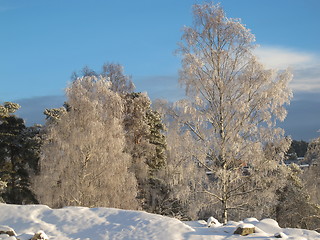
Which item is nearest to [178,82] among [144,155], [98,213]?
[98,213]

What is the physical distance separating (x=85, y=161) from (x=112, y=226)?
29.4 feet

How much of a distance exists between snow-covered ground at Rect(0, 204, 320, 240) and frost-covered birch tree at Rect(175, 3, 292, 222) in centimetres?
386

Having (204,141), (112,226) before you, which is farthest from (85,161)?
(112,226)

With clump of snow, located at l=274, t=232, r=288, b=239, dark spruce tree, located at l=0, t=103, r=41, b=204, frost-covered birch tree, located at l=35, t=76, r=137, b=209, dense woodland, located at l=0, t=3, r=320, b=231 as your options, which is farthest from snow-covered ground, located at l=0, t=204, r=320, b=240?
dark spruce tree, located at l=0, t=103, r=41, b=204

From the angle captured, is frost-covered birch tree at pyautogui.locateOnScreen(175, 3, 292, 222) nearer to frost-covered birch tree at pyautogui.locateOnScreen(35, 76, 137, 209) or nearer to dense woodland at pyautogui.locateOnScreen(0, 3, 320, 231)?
dense woodland at pyautogui.locateOnScreen(0, 3, 320, 231)

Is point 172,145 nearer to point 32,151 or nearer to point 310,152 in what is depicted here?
point 310,152

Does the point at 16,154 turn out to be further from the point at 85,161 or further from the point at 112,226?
the point at 112,226

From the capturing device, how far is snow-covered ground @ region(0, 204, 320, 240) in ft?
37.3

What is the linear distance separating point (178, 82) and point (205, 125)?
7.26 ft

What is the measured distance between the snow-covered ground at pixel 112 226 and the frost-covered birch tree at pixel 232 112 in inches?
152

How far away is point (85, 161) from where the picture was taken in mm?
20625

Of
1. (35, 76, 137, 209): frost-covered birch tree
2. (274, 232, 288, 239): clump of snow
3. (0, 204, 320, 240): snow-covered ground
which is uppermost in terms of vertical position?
(35, 76, 137, 209): frost-covered birch tree

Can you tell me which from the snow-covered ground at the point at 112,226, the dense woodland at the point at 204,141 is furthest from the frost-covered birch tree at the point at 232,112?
the snow-covered ground at the point at 112,226

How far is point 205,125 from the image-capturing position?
17.0 meters
